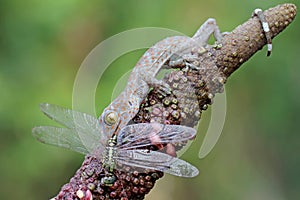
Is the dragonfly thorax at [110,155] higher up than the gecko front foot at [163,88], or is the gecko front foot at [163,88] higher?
the gecko front foot at [163,88]

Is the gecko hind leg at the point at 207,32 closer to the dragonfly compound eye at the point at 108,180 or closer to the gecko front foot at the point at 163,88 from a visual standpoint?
the gecko front foot at the point at 163,88

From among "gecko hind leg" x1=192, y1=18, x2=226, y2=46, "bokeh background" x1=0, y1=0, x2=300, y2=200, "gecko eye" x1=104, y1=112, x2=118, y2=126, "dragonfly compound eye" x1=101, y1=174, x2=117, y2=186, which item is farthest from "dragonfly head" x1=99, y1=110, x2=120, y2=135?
"bokeh background" x1=0, y1=0, x2=300, y2=200

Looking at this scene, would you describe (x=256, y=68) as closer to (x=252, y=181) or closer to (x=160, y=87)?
(x=252, y=181)

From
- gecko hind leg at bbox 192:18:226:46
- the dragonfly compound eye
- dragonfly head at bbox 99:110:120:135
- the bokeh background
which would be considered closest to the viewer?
the dragonfly compound eye

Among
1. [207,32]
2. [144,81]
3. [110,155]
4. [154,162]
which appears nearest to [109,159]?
[110,155]

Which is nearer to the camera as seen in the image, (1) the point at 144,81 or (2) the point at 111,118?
(2) the point at 111,118

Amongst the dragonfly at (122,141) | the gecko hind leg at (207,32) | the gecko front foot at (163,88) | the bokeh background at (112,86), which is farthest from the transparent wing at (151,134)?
the bokeh background at (112,86)

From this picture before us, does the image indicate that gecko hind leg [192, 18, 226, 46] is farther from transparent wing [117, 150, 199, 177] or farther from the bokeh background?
the bokeh background

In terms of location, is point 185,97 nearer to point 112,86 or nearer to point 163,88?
point 163,88
